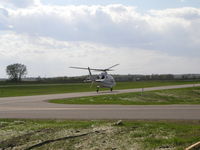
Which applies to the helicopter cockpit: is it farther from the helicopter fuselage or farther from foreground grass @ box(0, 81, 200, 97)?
foreground grass @ box(0, 81, 200, 97)

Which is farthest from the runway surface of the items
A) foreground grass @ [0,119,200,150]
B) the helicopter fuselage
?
the helicopter fuselage

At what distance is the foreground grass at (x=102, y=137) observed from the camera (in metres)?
9.72

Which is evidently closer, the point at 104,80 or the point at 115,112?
the point at 115,112

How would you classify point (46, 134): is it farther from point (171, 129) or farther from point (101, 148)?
point (171, 129)

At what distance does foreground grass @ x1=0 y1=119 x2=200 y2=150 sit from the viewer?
9.72 m

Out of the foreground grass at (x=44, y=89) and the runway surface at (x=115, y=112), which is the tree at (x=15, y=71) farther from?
the runway surface at (x=115, y=112)

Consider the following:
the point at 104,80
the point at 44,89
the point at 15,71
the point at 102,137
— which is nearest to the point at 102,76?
the point at 104,80

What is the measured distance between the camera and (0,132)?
13.1 meters

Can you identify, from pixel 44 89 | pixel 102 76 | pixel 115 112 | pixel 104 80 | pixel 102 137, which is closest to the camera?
pixel 102 137

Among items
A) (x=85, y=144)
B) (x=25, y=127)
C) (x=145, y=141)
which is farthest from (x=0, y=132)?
(x=145, y=141)

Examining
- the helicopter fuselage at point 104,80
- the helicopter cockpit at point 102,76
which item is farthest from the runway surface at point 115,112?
the helicopter cockpit at point 102,76

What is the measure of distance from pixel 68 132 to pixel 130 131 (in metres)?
2.29

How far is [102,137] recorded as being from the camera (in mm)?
10898

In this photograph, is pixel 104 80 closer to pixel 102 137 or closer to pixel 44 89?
pixel 44 89
